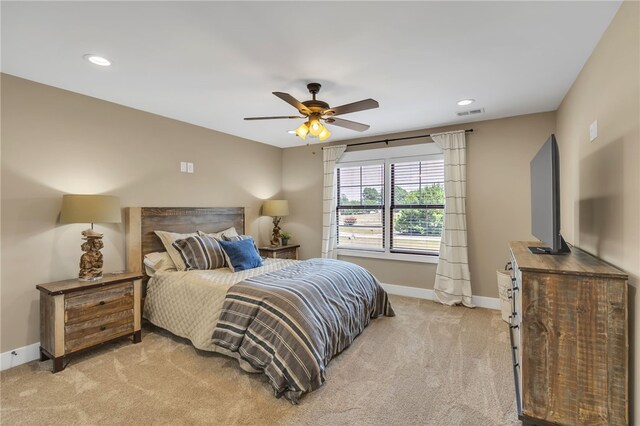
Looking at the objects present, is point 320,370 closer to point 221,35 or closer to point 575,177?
point 221,35

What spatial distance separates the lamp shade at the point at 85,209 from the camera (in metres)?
2.71

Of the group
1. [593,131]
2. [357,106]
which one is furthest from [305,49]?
[593,131]

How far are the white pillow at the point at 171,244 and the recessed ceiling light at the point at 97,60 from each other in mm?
1892

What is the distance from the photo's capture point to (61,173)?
2.93m

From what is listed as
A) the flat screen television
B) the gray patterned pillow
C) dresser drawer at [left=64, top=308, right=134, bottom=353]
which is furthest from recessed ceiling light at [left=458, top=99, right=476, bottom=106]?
dresser drawer at [left=64, top=308, right=134, bottom=353]

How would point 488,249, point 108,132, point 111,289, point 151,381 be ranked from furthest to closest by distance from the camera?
point 488,249 < point 108,132 < point 111,289 < point 151,381

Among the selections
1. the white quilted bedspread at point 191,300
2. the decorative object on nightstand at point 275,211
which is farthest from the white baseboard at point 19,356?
the decorative object on nightstand at point 275,211

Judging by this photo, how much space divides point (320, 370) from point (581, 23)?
292 cm

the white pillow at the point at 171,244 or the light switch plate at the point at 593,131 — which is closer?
the light switch plate at the point at 593,131

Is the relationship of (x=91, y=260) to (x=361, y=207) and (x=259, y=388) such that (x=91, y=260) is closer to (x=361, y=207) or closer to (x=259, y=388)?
(x=259, y=388)

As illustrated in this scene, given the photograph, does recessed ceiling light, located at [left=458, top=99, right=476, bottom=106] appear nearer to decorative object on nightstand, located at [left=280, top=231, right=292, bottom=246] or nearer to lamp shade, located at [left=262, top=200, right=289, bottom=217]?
lamp shade, located at [left=262, top=200, right=289, bottom=217]

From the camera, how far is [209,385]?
7.59 feet


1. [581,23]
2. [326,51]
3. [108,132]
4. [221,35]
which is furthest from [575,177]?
[108,132]

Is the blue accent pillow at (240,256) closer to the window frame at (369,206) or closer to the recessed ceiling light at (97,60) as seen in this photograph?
the window frame at (369,206)
